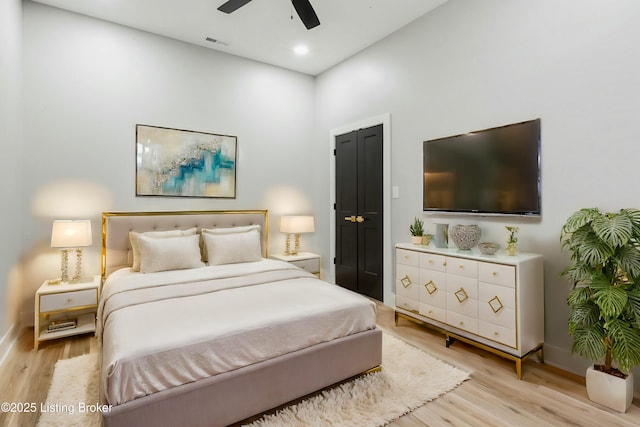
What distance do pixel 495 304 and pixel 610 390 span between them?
0.74 metres

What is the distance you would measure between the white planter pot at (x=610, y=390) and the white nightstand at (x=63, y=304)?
3867 mm

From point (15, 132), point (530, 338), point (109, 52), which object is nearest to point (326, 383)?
point (530, 338)

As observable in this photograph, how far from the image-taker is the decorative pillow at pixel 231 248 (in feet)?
11.3

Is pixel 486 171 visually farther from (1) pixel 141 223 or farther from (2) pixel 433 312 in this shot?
(1) pixel 141 223

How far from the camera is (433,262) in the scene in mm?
2848

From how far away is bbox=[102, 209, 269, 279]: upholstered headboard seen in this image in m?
3.38

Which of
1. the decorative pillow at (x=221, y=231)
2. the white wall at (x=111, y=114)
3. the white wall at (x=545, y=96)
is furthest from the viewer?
the decorative pillow at (x=221, y=231)

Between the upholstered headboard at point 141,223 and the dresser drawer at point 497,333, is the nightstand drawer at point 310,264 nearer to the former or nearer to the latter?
the upholstered headboard at point 141,223

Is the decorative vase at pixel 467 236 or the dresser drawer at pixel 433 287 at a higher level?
the decorative vase at pixel 467 236

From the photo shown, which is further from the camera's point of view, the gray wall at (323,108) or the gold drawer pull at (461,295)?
the gold drawer pull at (461,295)

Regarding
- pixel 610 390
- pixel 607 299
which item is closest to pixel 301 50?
pixel 607 299

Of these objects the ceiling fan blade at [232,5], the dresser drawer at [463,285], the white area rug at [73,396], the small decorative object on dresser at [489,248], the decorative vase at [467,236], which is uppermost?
the ceiling fan blade at [232,5]

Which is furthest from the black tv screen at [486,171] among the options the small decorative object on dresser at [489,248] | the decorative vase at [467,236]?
the small decorative object on dresser at [489,248]

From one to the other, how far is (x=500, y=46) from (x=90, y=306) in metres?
4.28
